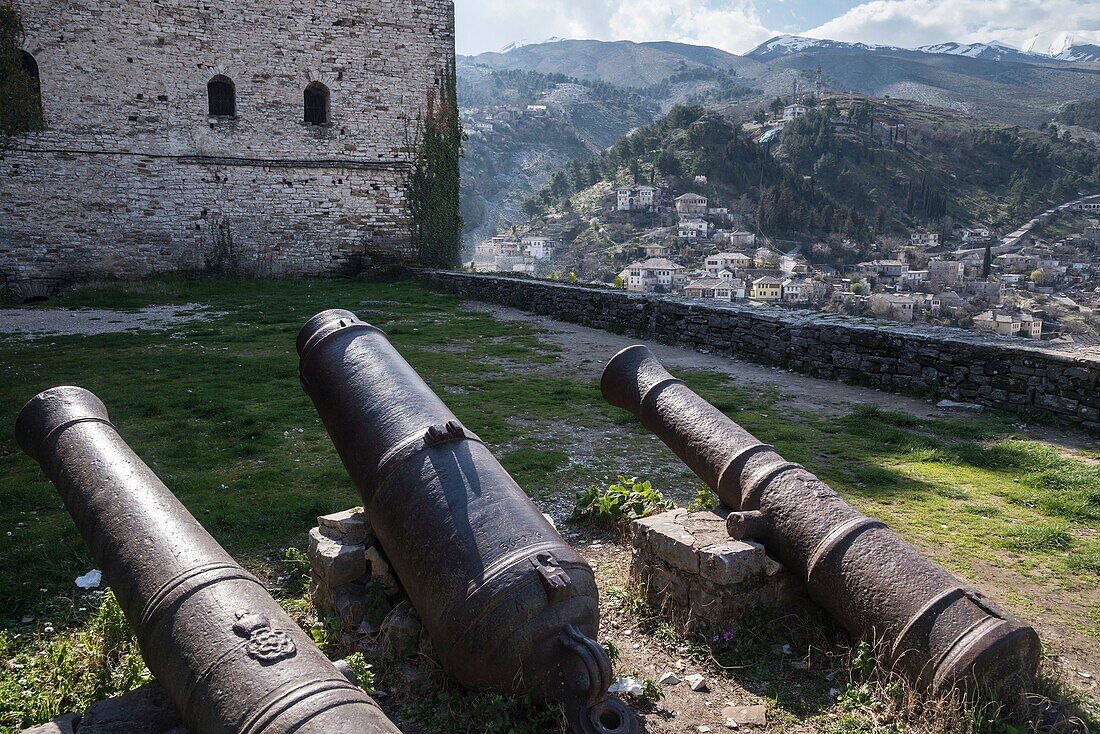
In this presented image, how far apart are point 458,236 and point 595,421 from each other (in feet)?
46.7

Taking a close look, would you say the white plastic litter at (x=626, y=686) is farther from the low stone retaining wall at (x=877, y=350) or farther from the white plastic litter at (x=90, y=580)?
the low stone retaining wall at (x=877, y=350)

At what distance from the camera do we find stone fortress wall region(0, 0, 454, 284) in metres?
16.5

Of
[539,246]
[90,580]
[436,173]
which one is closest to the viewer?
[90,580]

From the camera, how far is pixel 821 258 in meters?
77.1

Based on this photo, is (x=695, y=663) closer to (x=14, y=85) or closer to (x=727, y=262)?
(x=14, y=85)

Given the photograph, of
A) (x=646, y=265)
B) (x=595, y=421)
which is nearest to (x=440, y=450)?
(x=595, y=421)

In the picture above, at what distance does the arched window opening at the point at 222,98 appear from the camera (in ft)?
58.0

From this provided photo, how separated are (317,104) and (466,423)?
1447 centimetres

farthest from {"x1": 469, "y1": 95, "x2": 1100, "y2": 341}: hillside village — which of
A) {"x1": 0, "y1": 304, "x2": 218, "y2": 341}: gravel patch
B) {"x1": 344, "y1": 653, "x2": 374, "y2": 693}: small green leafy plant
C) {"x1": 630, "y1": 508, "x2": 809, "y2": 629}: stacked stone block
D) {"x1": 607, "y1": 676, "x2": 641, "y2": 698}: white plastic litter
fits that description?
{"x1": 344, "y1": 653, "x2": 374, "y2": 693}: small green leafy plant

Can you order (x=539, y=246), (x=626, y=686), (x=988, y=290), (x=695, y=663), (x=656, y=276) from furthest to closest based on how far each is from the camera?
(x=539, y=246) < (x=656, y=276) < (x=988, y=290) < (x=695, y=663) < (x=626, y=686)

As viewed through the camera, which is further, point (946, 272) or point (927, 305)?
point (946, 272)

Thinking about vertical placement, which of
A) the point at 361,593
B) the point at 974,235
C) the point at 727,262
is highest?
the point at 361,593

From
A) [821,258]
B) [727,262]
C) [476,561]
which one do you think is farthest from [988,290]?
[476,561]

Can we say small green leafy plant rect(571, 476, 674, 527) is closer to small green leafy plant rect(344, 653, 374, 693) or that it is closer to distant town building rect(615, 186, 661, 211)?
small green leafy plant rect(344, 653, 374, 693)
